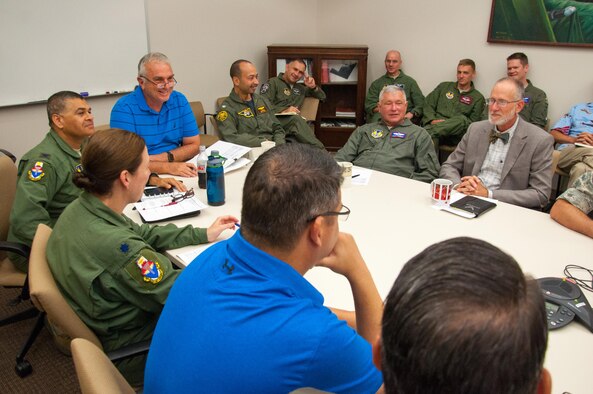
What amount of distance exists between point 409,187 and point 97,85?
3242 millimetres

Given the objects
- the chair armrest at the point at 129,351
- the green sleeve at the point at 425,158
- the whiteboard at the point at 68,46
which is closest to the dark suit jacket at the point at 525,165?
the green sleeve at the point at 425,158

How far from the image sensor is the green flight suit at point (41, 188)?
7.44 ft

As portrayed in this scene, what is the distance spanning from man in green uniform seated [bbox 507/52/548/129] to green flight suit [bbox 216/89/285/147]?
2.47 metres

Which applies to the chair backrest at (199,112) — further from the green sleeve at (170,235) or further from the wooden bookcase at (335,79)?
the green sleeve at (170,235)

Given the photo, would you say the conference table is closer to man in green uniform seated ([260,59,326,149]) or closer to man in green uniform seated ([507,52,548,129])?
man in green uniform seated ([260,59,326,149])

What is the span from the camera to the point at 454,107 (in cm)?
536

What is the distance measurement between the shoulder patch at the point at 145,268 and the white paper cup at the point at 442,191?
1.38 meters

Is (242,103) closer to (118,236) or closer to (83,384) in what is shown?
(118,236)

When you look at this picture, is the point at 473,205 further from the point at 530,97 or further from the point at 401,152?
the point at 530,97

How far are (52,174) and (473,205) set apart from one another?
2.08m

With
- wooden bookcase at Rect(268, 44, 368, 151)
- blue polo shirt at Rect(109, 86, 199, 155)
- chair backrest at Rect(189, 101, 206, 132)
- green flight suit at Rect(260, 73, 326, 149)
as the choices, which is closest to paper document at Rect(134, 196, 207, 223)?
blue polo shirt at Rect(109, 86, 199, 155)

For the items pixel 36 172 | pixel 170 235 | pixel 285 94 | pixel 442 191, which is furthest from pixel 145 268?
pixel 285 94

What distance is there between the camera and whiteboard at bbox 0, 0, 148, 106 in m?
3.88

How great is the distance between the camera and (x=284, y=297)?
100cm
